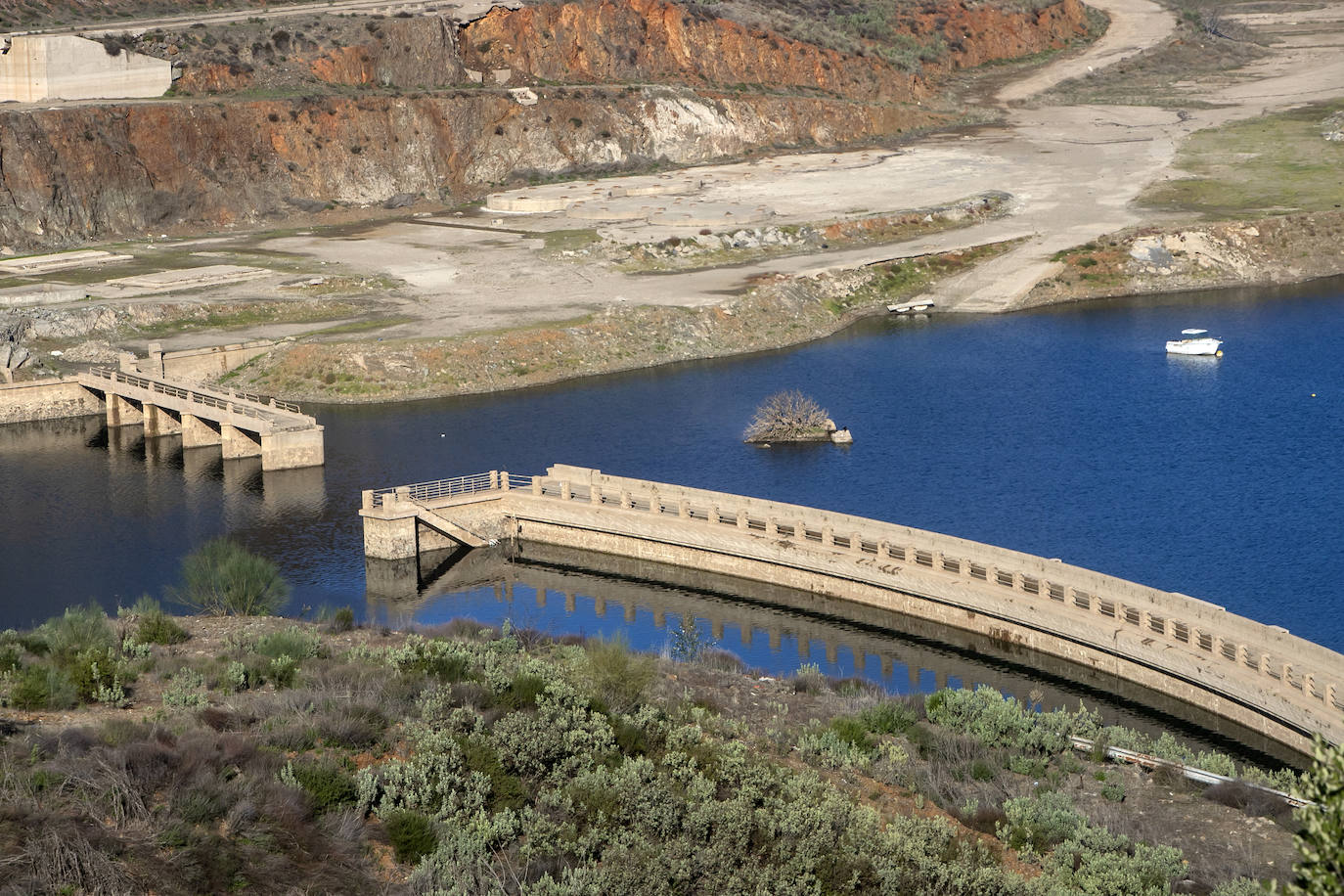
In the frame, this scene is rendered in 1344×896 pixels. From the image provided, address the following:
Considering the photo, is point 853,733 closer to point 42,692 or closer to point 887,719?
point 887,719

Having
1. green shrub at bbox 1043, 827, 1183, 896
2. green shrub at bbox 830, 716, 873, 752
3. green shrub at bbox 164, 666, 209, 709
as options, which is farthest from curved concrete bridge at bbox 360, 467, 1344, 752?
green shrub at bbox 164, 666, 209, 709

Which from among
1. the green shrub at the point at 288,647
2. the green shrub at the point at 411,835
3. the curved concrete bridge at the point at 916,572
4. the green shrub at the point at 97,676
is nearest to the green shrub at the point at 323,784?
the green shrub at the point at 411,835

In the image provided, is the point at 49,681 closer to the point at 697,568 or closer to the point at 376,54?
the point at 697,568

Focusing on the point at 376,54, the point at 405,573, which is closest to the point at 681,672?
the point at 405,573

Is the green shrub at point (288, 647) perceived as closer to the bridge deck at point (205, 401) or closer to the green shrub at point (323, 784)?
the green shrub at point (323, 784)

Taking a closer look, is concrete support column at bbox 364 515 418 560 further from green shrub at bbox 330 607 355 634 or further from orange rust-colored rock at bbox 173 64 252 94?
orange rust-colored rock at bbox 173 64 252 94

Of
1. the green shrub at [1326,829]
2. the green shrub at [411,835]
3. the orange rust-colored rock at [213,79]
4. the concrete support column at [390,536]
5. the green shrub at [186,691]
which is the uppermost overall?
the orange rust-colored rock at [213,79]
